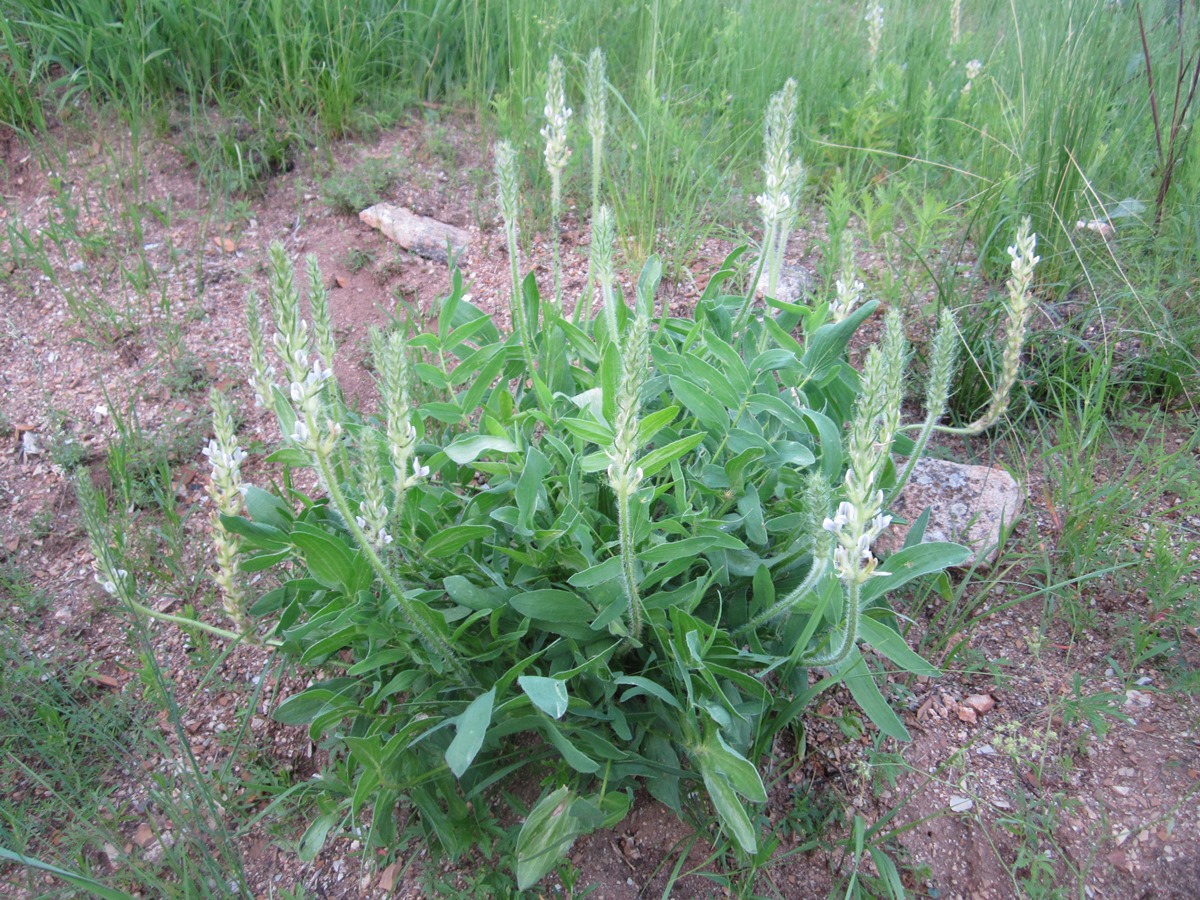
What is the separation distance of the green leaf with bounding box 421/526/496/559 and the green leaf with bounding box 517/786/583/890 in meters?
0.55

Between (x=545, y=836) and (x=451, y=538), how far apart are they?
64 cm

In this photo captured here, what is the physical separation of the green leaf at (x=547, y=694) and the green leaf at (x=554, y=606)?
0.62 ft

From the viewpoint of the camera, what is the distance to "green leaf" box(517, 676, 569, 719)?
151cm

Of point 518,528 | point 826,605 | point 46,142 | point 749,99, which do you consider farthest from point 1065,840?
point 46,142

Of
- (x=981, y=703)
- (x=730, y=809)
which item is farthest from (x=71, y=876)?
(x=981, y=703)

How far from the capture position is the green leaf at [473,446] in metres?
1.95

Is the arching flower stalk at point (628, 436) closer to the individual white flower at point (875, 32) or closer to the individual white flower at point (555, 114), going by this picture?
the individual white flower at point (555, 114)

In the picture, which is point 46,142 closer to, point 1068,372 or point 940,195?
point 940,195

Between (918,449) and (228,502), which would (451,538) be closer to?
(228,502)

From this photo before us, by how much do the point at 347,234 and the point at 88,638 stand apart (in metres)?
2.13

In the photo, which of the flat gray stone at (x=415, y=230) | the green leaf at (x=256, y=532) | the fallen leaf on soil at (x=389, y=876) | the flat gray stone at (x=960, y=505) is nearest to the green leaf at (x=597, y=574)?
the green leaf at (x=256, y=532)

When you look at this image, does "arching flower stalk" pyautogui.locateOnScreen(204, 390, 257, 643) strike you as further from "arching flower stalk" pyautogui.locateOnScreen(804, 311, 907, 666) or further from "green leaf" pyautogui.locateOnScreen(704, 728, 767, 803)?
"arching flower stalk" pyautogui.locateOnScreen(804, 311, 907, 666)

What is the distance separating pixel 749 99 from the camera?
4.28 metres

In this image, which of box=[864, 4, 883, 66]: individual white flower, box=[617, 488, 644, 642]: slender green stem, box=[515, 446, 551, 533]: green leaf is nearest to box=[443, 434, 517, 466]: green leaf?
box=[515, 446, 551, 533]: green leaf
